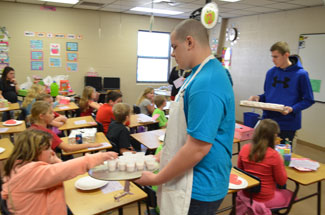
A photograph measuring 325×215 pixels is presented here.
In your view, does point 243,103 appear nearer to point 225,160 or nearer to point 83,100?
point 225,160

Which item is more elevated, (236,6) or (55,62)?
(236,6)

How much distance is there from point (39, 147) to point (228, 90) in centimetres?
115

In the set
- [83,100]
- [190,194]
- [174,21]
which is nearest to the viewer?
[190,194]

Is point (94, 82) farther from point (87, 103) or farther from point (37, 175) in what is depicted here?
point (37, 175)

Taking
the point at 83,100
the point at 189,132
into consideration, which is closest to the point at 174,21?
the point at 83,100

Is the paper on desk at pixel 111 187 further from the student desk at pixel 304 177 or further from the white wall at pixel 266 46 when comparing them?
the white wall at pixel 266 46

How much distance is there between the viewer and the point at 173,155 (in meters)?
1.07

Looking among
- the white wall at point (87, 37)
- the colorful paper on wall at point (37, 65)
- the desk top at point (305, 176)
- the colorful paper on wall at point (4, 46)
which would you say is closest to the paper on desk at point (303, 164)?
the desk top at point (305, 176)

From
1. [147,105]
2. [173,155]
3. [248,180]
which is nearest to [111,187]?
[173,155]

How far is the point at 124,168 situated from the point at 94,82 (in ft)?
18.8

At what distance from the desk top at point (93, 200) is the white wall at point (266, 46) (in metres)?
4.57

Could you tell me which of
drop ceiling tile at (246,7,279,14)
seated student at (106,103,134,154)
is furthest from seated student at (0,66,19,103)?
drop ceiling tile at (246,7,279,14)

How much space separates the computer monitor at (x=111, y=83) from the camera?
696 centimetres

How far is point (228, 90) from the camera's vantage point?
1.00 m
